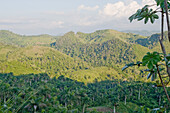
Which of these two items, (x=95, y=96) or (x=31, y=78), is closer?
(x=95, y=96)

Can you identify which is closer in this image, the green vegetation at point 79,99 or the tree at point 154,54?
the tree at point 154,54

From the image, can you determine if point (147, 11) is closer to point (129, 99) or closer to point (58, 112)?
point (58, 112)

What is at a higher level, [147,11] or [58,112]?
[147,11]

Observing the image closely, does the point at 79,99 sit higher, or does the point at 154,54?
the point at 154,54

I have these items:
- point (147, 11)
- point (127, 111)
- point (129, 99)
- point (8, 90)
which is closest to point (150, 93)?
point (129, 99)

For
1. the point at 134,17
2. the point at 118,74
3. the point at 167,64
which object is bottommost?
the point at 118,74

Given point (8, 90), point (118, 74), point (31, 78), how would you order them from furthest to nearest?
point (118, 74)
point (31, 78)
point (8, 90)

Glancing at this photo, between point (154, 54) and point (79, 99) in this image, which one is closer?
point (154, 54)

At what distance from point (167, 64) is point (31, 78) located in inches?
3990

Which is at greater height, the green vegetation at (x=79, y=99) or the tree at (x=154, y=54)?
the tree at (x=154, y=54)

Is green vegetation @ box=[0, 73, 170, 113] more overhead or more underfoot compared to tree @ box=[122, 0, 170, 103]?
more underfoot

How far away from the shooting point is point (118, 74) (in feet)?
605

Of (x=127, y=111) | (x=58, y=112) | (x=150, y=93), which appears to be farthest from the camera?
(x=150, y=93)

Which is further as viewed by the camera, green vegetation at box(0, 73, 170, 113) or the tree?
green vegetation at box(0, 73, 170, 113)
